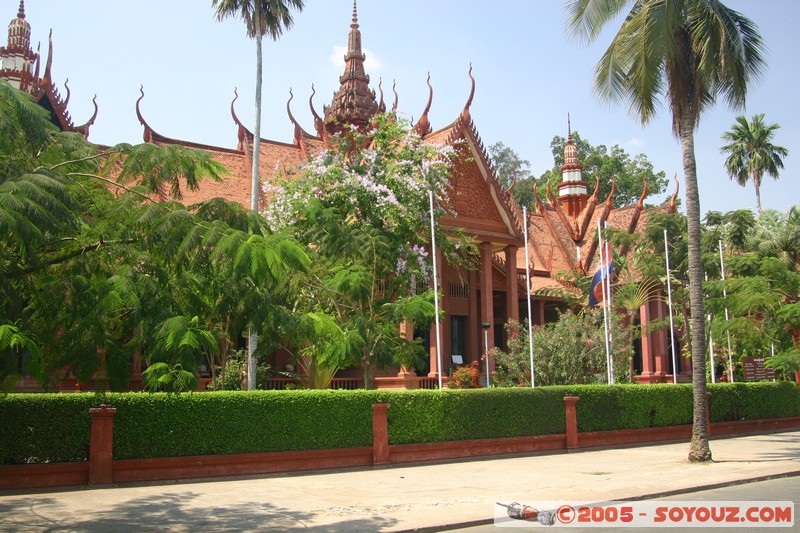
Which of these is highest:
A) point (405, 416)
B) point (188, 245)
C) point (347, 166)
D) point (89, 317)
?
point (347, 166)

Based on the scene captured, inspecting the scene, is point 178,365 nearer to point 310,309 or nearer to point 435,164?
point 310,309

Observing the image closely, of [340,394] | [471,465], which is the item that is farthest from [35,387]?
[471,465]

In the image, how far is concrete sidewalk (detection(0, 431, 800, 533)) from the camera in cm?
957

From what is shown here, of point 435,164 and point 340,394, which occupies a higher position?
point 435,164

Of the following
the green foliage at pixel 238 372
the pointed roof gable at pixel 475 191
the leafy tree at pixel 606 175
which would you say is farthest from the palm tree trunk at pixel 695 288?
the leafy tree at pixel 606 175

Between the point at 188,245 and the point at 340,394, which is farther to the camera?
the point at 340,394

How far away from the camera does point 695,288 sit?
16422 millimetres

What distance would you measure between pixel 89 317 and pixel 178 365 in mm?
906

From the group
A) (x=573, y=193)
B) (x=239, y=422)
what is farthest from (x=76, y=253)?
(x=573, y=193)

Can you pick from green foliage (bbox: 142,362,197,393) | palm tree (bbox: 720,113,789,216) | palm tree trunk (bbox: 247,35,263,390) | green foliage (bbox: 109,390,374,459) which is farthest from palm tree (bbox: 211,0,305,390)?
palm tree (bbox: 720,113,789,216)

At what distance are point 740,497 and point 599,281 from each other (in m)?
13.2

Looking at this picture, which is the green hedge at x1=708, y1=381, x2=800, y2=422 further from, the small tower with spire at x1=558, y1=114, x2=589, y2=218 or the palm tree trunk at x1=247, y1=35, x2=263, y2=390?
the small tower with spire at x1=558, y1=114, x2=589, y2=218

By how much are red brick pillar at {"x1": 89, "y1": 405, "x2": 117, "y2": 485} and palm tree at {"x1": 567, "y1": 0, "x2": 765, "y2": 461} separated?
11.1m

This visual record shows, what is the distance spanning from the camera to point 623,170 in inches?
2395
